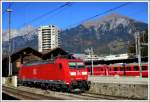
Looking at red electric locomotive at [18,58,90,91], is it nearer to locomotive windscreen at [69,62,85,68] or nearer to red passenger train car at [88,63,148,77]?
locomotive windscreen at [69,62,85,68]

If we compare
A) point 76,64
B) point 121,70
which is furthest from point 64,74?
point 121,70

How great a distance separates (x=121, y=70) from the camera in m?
46.0

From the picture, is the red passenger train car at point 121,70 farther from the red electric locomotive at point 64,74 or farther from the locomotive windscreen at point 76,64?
the locomotive windscreen at point 76,64

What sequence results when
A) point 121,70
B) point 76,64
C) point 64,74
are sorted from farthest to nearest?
point 121,70 < point 76,64 < point 64,74

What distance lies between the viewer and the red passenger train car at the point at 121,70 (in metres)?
41.8

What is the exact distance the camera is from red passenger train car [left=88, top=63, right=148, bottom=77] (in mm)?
41844

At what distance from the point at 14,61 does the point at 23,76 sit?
13.8 metres

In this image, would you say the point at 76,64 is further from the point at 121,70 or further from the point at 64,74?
the point at 121,70

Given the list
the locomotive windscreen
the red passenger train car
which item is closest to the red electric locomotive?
the locomotive windscreen

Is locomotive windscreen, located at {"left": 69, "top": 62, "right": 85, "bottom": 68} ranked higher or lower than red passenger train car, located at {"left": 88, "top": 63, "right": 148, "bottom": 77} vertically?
higher

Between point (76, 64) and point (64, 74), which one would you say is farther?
point (76, 64)

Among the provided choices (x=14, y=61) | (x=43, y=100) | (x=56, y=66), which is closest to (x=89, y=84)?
(x=56, y=66)

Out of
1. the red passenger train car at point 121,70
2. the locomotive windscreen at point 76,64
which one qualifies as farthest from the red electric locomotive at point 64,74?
the red passenger train car at point 121,70

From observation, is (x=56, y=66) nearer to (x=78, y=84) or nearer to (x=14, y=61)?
(x=78, y=84)
